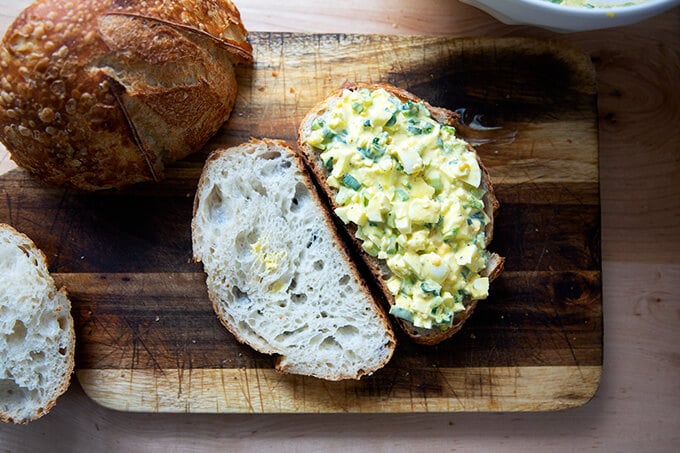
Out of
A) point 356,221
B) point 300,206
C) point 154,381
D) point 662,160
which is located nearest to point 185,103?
point 300,206

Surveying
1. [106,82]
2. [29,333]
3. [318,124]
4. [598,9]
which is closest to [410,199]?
[318,124]

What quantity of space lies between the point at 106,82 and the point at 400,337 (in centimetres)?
160

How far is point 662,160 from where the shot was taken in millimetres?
2912

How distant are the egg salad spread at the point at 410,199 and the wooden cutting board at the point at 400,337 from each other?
34 centimetres

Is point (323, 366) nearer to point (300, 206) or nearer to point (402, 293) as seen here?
point (402, 293)

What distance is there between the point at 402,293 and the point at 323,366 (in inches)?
19.2

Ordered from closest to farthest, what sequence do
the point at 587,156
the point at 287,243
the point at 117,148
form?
the point at 117,148 < the point at 287,243 < the point at 587,156

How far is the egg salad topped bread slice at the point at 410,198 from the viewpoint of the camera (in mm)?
2375

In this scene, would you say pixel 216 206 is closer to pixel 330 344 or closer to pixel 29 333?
pixel 330 344

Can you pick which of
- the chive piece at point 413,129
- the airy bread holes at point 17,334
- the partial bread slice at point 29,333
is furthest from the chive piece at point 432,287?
the airy bread holes at point 17,334

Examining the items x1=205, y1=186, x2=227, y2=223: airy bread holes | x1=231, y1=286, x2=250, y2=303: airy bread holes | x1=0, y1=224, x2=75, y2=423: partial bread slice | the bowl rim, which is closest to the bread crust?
x1=205, y1=186, x2=227, y2=223: airy bread holes

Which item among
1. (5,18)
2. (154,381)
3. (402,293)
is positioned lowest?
(154,381)

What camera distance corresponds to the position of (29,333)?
254 cm

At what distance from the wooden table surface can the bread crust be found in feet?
1.75
